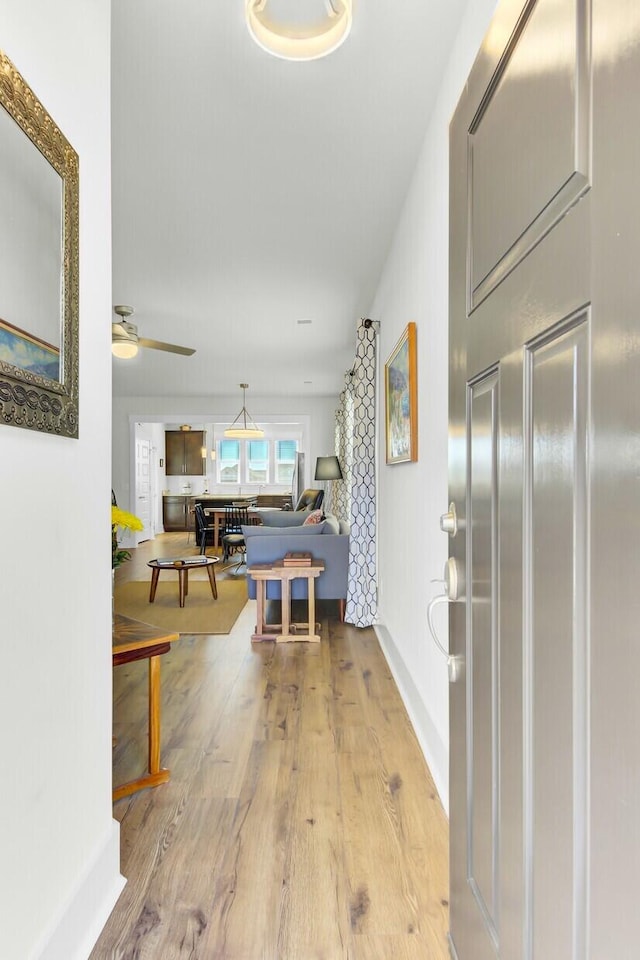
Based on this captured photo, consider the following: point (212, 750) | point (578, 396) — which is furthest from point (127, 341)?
point (578, 396)

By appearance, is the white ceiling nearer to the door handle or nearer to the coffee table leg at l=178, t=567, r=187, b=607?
the door handle

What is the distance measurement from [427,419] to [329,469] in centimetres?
459

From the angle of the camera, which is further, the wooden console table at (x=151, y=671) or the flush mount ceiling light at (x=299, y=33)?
the wooden console table at (x=151, y=671)

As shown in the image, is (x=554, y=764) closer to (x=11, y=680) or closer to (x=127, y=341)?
(x=11, y=680)

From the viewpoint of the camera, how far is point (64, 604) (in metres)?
1.21

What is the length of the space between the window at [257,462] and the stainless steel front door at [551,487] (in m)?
10.4

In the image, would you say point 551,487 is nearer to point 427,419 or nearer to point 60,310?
point 60,310

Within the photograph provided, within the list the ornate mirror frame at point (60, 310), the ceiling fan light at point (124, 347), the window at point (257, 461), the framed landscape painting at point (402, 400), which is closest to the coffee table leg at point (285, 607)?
the framed landscape painting at point (402, 400)

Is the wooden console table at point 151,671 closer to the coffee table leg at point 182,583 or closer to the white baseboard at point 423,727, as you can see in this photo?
the white baseboard at point 423,727

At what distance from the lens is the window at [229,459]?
11.4 meters

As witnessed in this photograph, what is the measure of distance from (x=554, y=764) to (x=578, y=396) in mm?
A: 436

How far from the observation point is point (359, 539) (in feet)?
13.1

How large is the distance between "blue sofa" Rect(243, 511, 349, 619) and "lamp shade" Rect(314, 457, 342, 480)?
244cm

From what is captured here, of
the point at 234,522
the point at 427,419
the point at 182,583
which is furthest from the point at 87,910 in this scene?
the point at 234,522
